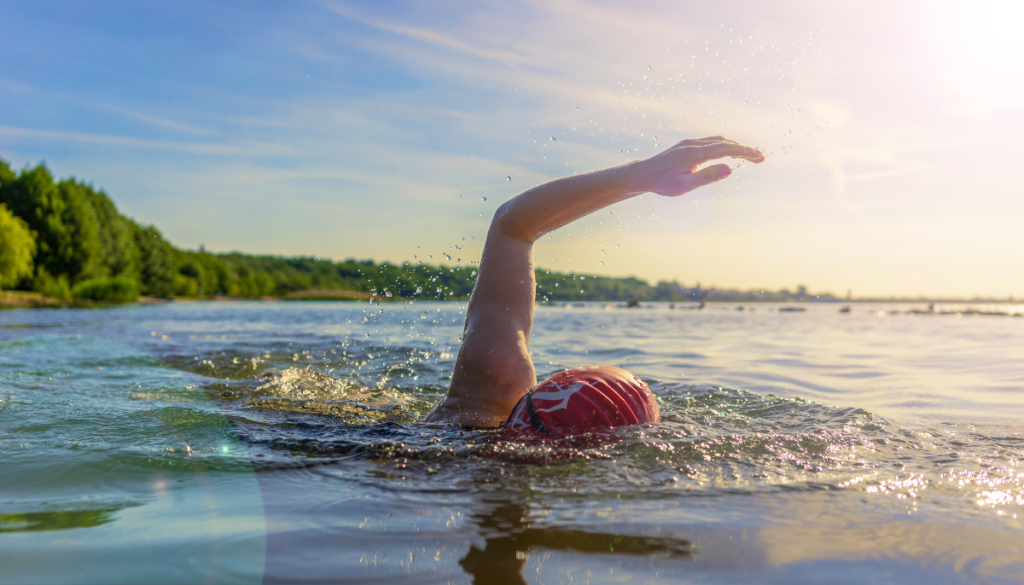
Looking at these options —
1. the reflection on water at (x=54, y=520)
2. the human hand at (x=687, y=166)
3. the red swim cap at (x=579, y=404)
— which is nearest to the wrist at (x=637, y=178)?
the human hand at (x=687, y=166)

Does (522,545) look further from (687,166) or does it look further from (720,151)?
(720,151)

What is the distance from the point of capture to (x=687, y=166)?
11.5ft

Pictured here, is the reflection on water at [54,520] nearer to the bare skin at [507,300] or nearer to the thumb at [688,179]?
the bare skin at [507,300]

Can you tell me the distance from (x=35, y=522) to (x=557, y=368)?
22.3ft

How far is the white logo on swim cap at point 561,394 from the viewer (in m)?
3.53

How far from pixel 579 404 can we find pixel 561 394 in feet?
0.39

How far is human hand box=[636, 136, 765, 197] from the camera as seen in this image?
11.3 ft

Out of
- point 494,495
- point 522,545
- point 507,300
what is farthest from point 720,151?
point 522,545

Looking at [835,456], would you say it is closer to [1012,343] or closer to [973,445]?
[973,445]

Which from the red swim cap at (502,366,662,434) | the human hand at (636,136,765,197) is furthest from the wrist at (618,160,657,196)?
the red swim cap at (502,366,662,434)

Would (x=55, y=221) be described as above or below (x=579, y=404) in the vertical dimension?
above

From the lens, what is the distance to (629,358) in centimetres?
1058

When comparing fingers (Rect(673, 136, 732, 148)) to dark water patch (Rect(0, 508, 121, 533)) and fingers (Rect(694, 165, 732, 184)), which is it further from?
dark water patch (Rect(0, 508, 121, 533))

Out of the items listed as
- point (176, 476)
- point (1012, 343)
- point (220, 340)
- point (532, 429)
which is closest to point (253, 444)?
point (176, 476)
